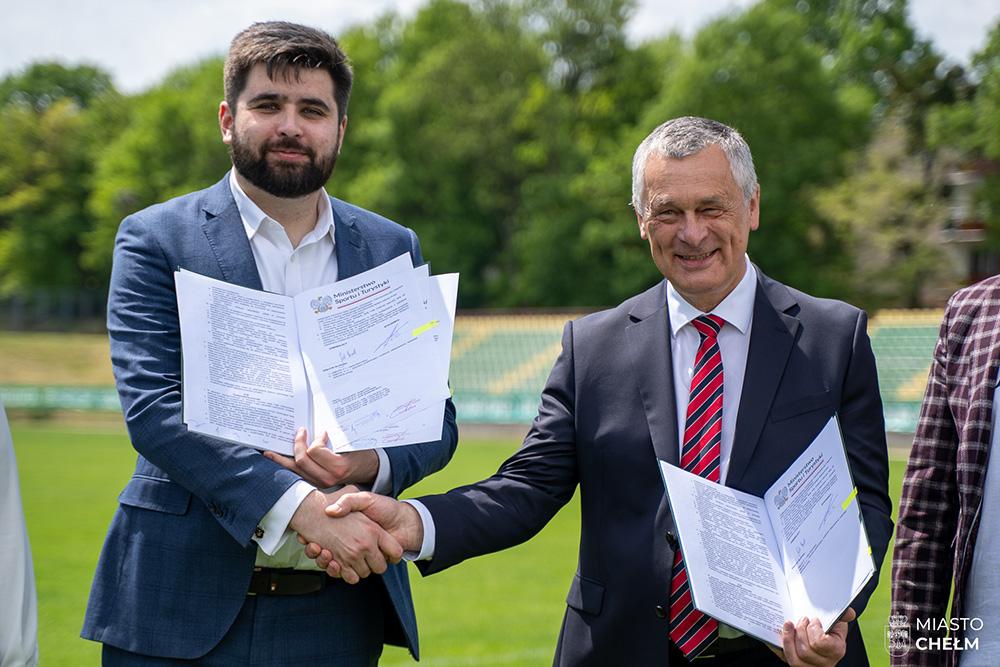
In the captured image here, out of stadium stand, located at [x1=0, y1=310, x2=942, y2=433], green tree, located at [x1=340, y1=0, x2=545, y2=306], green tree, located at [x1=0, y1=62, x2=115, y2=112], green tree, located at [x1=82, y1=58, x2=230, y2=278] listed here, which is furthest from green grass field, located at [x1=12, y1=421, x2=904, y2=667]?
green tree, located at [x1=0, y1=62, x2=115, y2=112]

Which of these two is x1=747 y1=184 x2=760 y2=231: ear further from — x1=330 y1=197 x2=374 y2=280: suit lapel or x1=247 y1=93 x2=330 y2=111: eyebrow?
x1=247 y1=93 x2=330 y2=111: eyebrow

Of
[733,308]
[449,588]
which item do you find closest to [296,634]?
[733,308]

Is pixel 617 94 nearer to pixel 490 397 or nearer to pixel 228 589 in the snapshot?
pixel 490 397

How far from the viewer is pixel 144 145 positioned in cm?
5788

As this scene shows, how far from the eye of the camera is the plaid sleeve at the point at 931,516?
2900 mm

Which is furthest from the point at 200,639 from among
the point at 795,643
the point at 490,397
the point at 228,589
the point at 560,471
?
the point at 490,397

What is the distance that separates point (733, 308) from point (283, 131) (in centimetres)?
135

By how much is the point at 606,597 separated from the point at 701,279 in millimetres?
890

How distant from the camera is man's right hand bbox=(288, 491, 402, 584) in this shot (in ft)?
9.82

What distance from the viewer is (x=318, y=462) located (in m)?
3.02

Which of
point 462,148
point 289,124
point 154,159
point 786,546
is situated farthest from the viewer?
point 154,159

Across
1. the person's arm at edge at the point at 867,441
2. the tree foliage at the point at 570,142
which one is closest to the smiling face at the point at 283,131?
the person's arm at edge at the point at 867,441

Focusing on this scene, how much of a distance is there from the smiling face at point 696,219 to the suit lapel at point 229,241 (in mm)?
1106
